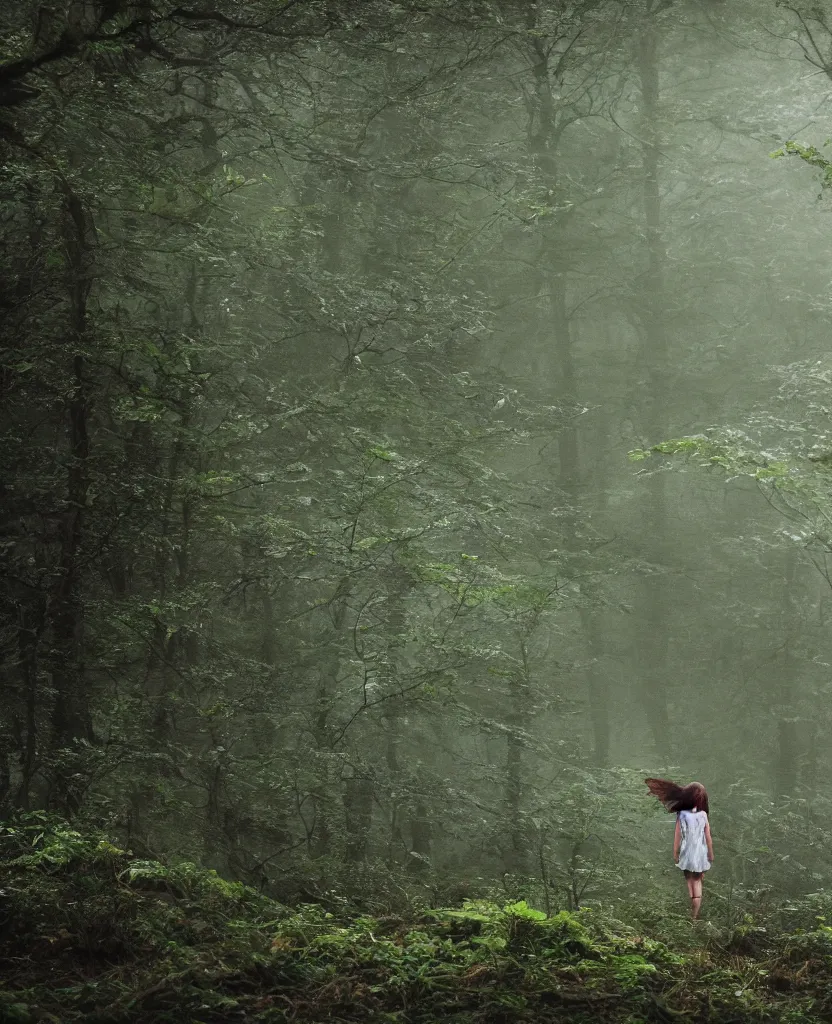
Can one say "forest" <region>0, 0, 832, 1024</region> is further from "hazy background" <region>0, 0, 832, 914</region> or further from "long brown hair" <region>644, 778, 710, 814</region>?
"long brown hair" <region>644, 778, 710, 814</region>

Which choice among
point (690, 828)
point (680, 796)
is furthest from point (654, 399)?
point (690, 828)

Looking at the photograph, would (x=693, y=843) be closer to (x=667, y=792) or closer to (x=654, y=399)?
(x=667, y=792)

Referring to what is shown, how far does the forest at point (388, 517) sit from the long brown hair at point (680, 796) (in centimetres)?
83

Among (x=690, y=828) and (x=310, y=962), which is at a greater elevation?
(x=690, y=828)

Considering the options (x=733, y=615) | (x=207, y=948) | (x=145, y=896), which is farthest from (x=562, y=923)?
(x=733, y=615)

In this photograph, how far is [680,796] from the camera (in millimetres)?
6672

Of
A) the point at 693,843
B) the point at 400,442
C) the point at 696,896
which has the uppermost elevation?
the point at 400,442

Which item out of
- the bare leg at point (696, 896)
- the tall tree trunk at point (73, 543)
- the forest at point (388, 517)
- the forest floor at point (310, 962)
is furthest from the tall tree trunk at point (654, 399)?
the forest floor at point (310, 962)

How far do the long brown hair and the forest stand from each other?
32.8 inches

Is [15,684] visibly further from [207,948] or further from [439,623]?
[439,623]

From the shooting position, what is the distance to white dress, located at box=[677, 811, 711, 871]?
6586 mm

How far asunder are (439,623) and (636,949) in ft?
26.2

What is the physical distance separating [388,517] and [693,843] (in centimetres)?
569

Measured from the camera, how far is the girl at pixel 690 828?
6.59m
